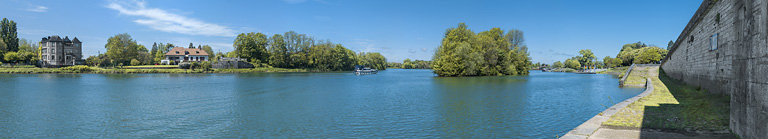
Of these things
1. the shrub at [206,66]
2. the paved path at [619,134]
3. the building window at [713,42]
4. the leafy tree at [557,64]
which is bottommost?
the paved path at [619,134]

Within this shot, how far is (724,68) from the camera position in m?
17.0

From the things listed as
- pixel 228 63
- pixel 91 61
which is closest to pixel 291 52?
pixel 228 63

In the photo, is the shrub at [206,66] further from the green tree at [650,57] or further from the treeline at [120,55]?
the green tree at [650,57]

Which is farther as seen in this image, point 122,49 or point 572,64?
point 572,64

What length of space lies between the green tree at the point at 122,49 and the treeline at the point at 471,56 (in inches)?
3220

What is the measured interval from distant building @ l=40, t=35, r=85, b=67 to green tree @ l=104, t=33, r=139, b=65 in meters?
10.1

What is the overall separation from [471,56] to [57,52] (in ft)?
349

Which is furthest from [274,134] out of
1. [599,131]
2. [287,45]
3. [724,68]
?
[287,45]

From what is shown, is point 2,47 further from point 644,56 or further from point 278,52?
point 644,56

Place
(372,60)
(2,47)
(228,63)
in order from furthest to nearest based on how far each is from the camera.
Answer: (372,60) → (228,63) → (2,47)

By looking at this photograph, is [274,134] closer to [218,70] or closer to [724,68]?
[724,68]

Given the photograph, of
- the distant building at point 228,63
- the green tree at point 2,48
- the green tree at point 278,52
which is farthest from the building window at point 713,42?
the green tree at point 2,48

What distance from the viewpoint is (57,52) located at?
9488 centimetres

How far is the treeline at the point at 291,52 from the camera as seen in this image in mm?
98812
